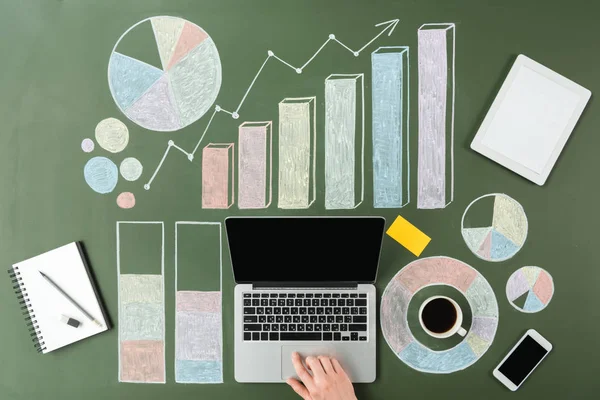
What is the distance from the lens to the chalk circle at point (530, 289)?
3.50 ft

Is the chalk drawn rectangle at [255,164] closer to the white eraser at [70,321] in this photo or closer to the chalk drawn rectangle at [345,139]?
the chalk drawn rectangle at [345,139]

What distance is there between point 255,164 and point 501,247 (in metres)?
0.71

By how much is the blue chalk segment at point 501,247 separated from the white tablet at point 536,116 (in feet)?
0.57

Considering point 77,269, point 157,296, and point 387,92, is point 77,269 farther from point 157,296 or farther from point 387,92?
point 387,92

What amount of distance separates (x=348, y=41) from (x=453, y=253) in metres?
0.65

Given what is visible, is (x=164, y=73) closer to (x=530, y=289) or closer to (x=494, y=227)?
(x=494, y=227)

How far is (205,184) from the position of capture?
109 centimetres

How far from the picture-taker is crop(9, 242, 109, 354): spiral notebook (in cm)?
109

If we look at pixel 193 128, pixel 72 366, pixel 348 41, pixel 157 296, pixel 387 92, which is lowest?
pixel 72 366

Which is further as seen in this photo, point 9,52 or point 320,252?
point 9,52

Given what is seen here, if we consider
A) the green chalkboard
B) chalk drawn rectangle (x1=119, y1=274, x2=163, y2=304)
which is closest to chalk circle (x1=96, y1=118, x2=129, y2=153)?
the green chalkboard

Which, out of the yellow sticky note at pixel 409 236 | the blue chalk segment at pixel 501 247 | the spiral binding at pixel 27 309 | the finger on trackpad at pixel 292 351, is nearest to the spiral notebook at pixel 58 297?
the spiral binding at pixel 27 309

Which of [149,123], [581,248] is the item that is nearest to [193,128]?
[149,123]

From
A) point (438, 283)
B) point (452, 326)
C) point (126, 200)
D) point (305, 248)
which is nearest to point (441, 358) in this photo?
point (452, 326)
